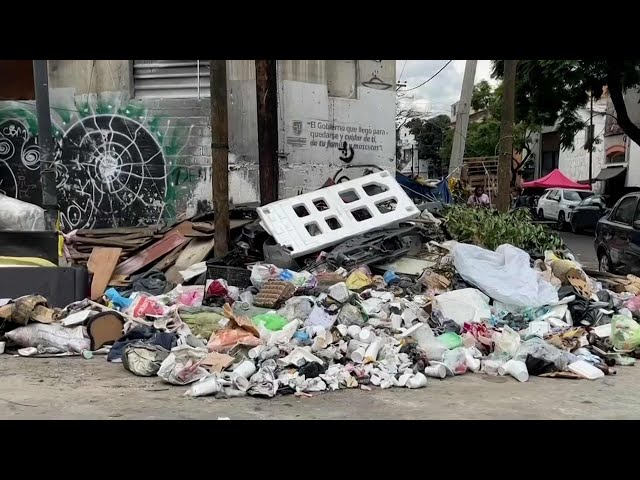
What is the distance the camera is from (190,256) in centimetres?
866

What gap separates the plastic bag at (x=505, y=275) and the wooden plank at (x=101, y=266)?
449 cm

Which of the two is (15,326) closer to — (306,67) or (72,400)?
(72,400)

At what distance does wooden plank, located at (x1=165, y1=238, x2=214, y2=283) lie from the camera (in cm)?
835

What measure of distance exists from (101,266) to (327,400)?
15.9ft

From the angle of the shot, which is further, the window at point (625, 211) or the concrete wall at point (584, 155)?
the concrete wall at point (584, 155)

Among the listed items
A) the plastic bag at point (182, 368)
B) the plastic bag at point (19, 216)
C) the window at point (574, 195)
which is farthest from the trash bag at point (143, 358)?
the window at point (574, 195)

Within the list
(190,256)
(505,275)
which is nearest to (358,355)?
(505,275)

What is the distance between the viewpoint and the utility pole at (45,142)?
283 inches

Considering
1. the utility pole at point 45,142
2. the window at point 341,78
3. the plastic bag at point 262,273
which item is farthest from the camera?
the window at point 341,78

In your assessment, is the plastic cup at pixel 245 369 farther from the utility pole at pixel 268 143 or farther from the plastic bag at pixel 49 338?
the utility pole at pixel 268 143

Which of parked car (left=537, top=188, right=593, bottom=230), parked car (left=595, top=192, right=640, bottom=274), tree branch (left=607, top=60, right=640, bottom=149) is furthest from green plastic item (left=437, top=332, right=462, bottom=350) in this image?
parked car (left=537, top=188, right=593, bottom=230)

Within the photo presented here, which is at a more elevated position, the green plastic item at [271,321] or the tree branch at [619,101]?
the tree branch at [619,101]

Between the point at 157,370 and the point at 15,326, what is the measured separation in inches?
70.9

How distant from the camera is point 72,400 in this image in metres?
4.45
